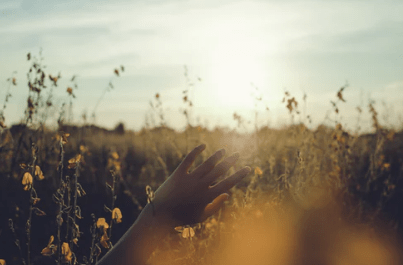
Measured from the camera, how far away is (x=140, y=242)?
148 centimetres

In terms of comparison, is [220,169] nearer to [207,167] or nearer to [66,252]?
[207,167]

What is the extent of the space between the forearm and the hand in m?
0.03

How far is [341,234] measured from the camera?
3486 millimetres

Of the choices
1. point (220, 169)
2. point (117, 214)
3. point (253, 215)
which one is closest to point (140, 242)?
point (117, 214)

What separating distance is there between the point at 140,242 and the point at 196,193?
11.7 inches

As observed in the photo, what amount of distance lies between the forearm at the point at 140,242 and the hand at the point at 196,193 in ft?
0.11

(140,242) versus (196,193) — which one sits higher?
(196,193)

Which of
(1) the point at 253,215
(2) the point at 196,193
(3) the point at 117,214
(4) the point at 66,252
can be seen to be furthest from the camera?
(1) the point at 253,215

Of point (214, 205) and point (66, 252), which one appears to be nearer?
point (214, 205)

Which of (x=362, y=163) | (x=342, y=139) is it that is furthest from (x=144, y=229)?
(x=362, y=163)

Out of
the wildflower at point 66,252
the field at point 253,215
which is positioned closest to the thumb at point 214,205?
the field at point 253,215

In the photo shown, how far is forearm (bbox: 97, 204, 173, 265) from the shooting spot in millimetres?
1468

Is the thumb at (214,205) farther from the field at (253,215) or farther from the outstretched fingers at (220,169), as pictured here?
the field at (253,215)

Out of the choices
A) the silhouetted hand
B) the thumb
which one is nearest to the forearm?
the silhouetted hand
